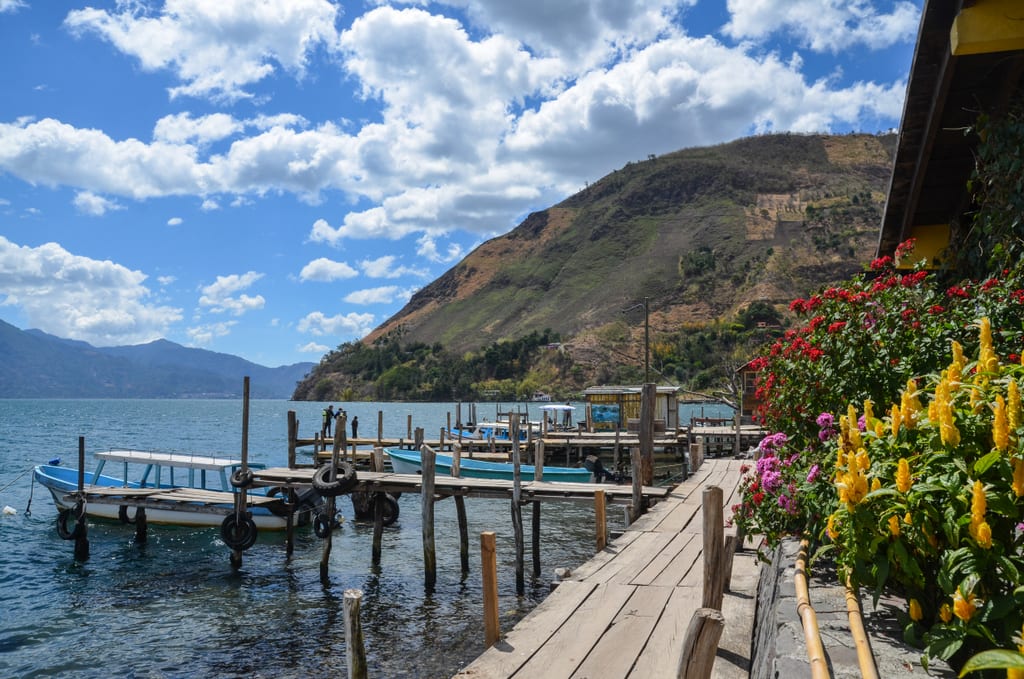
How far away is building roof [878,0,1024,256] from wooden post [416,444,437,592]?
898cm

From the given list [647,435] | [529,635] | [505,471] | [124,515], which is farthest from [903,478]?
[124,515]

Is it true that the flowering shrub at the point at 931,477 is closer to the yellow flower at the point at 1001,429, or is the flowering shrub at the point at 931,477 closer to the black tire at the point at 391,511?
the yellow flower at the point at 1001,429

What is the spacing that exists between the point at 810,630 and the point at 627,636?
3835 millimetres

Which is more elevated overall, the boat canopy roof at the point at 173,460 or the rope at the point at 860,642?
the rope at the point at 860,642

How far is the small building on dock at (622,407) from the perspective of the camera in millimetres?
37781

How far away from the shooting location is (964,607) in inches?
108

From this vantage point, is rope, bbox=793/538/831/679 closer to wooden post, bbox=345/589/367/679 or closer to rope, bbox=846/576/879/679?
rope, bbox=846/576/879/679

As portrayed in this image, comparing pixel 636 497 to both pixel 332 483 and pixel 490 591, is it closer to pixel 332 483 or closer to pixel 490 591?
pixel 332 483

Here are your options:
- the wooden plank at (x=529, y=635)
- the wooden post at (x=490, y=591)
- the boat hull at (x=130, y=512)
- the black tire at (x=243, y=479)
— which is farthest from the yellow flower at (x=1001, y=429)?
the boat hull at (x=130, y=512)

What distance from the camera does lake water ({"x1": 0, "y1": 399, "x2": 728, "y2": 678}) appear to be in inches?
456

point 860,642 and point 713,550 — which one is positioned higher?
point 860,642

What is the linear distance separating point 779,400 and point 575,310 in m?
158

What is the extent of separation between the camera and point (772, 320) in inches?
4513

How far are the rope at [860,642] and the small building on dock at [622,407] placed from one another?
31.6m
